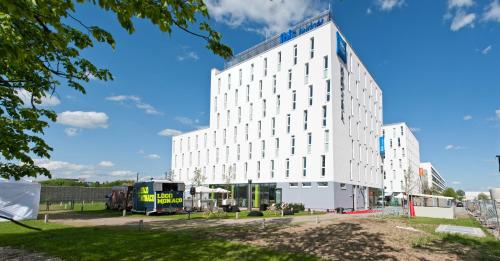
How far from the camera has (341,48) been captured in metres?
41.7

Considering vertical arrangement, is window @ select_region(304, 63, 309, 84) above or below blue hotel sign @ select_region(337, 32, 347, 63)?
below

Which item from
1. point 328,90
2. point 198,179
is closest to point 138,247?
point 328,90

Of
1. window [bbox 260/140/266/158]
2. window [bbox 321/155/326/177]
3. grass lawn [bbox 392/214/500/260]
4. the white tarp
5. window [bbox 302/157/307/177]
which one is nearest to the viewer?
grass lawn [bbox 392/214/500/260]

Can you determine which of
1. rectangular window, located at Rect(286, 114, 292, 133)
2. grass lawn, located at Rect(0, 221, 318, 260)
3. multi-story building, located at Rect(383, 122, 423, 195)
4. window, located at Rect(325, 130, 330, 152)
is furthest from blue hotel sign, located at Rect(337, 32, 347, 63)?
multi-story building, located at Rect(383, 122, 423, 195)

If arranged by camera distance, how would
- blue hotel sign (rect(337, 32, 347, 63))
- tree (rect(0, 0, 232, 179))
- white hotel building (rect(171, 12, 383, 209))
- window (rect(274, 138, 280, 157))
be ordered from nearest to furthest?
tree (rect(0, 0, 232, 179)) → white hotel building (rect(171, 12, 383, 209)) → blue hotel sign (rect(337, 32, 347, 63)) → window (rect(274, 138, 280, 157))

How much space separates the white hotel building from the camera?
38781 mm

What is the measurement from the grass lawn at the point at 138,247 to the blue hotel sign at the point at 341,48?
32913mm

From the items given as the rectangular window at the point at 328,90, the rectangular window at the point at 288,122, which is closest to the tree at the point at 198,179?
the rectangular window at the point at 288,122

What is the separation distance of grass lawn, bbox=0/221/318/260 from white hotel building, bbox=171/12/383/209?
2607 centimetres

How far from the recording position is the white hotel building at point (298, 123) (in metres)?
38.8

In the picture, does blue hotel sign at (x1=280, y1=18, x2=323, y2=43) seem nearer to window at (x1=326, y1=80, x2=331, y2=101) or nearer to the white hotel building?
the white hotel building

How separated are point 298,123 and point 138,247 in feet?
103

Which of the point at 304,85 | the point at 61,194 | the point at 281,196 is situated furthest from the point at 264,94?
the point at 61,194

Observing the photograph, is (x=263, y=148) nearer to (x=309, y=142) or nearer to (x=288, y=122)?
(x=288, y=122)
